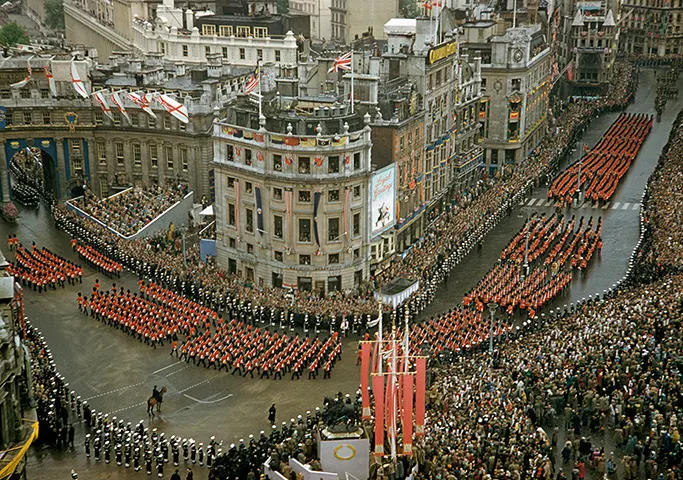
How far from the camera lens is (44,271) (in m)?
77.9

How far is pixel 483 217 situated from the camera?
91875 mm

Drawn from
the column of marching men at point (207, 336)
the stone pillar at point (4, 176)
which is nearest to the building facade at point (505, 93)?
the stone pillar at point (4, 176)

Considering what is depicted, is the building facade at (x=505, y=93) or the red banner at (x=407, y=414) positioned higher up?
the building facade at (x=505, y=93)

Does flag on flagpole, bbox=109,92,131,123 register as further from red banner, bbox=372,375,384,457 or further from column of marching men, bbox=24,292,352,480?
red banner, bbox=372,375,384,457

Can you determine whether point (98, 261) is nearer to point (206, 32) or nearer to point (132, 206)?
point (132, 206)

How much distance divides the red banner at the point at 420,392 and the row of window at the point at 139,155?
54.1 metres

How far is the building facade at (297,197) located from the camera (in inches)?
2869

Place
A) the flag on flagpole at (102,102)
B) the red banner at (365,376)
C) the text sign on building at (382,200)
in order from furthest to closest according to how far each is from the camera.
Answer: the flag on flagpole at (102,102)
the text sign on building at (382,200)
the red banner at (365,376)

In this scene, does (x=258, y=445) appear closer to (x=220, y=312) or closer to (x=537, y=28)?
(x=220, y=312)

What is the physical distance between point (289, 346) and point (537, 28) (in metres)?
75.4

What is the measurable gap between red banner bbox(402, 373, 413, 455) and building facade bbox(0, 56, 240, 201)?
175 feet

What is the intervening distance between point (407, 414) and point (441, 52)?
2090 inches

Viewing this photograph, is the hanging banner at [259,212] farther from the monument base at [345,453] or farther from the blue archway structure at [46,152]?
the blue archway structure at [46,152]

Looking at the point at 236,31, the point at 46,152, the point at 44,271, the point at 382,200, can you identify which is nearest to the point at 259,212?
the point at 382,200
